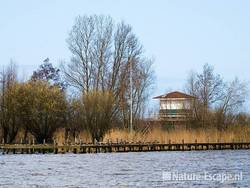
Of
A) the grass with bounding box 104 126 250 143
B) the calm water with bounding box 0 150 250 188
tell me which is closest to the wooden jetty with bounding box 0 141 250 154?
the grass with bounding box 104 126 250 143

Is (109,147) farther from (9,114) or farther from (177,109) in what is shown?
(177,109)

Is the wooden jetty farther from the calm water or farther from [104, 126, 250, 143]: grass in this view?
the calm water

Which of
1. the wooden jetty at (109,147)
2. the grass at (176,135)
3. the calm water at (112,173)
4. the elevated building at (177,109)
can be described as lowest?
the calm water at (112,173)

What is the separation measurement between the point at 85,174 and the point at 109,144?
21.9m

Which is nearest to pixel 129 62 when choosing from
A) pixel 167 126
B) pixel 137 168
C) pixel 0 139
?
pixel 167 126

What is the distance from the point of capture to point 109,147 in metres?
53.4

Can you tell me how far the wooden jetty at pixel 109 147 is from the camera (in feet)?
168

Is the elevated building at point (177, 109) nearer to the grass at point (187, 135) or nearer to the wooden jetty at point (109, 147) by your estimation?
the grass at point (187, 135)

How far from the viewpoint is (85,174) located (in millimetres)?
31406

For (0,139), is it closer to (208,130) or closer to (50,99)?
(50,99)

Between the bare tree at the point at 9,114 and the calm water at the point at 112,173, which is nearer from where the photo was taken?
the calm water at the point at 112,173

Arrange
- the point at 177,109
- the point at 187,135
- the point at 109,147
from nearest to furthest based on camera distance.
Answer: the point at 109,147, the point at 187,135, the point at 177,109

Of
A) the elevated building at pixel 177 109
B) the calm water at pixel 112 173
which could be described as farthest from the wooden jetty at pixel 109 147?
the calm water at pixel 112 173

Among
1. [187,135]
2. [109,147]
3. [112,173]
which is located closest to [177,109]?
[187,135]
